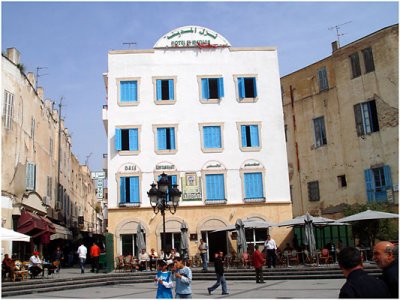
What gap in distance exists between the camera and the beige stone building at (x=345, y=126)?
1147 inches

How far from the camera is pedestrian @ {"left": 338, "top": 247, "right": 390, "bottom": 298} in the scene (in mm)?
4355

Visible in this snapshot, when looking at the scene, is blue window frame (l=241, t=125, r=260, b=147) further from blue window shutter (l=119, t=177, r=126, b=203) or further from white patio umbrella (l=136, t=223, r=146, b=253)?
white patio umbrella (l=136, t=223, r=146, b=253)

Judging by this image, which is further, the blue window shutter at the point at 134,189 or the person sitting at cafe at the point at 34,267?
the blue window shutter at the point at 134,189

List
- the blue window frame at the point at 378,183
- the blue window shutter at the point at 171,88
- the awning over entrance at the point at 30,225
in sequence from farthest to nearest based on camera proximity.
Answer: the blue window shutter at the point at 171,88 < the blue window frame at the point at 378,183 < the awning over entrance at the point at 30,225

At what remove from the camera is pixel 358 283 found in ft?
14.4

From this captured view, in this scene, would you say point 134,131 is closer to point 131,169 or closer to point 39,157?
point 131,169

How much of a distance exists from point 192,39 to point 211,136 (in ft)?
22.9

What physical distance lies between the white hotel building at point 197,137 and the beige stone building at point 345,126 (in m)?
4.61

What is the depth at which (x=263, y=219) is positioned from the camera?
95.5ft

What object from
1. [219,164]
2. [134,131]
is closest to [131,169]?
[134,131]

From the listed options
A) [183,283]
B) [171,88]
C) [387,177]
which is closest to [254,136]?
[171,88]

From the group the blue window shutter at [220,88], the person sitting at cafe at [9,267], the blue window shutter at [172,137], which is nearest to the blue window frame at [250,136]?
the blue window shutter at [220,88]

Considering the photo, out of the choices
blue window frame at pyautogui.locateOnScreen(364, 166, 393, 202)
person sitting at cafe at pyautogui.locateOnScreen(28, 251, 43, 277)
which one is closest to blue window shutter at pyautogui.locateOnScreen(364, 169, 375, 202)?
blue window frame at pyautogui.locateOnScreen(364, 166, 393, 202)

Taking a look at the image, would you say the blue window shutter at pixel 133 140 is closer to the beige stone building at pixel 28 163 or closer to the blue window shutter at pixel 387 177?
the beige stone building at pixel 28 163
